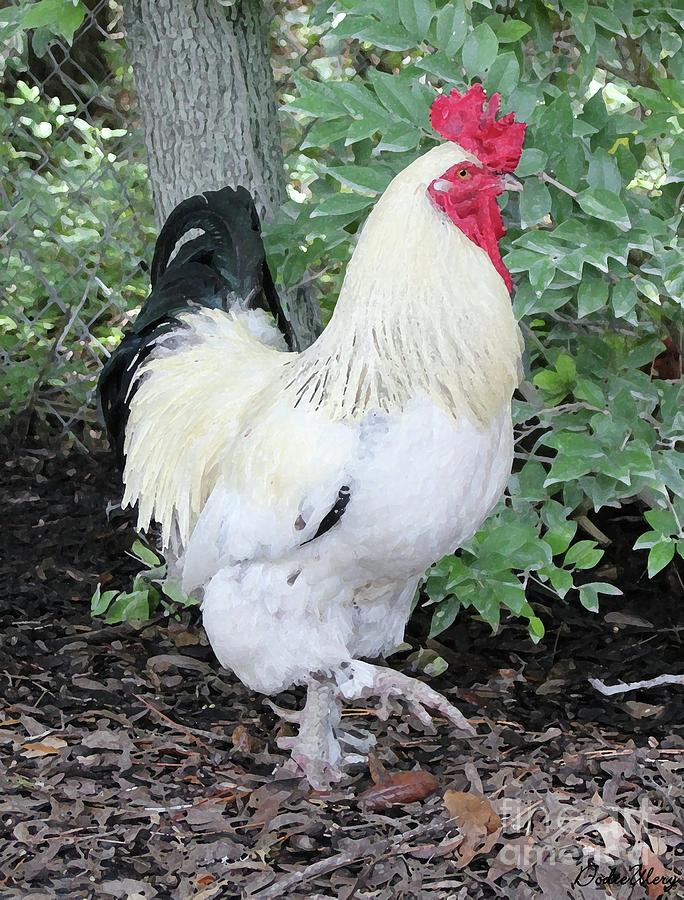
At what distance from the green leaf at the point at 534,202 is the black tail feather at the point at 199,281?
33.0 inches

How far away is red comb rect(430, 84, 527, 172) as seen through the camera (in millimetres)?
2287

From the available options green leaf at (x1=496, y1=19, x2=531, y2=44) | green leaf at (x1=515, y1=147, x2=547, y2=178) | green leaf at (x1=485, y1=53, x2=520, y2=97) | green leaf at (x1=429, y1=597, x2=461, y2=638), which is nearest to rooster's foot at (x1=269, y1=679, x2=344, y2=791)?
green leaf at (x1=429, y1=597, x2=461, y2=638)

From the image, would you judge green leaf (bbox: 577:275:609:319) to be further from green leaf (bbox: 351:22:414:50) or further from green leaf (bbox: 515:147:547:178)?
green leaf (bbox: 351:22:414:50)

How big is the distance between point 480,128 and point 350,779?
66.5 inches

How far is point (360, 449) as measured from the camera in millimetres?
2330

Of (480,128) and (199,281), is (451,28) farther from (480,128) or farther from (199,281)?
(199,281)

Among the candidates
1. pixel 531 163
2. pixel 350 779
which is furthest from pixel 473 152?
pixel 350 779

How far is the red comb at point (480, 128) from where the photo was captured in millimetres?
2287

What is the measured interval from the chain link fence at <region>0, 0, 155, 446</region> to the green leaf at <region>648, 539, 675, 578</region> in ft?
9.17

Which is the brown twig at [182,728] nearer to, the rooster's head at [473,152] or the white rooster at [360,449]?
the white rooster at [360,449]

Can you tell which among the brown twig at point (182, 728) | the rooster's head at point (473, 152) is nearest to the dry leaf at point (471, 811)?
the brown twig at point (182, 728)

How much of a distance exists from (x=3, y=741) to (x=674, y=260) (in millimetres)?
2204

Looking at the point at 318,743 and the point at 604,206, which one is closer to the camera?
the point at 604,206

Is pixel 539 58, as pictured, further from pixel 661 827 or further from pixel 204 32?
pixel 661 827
